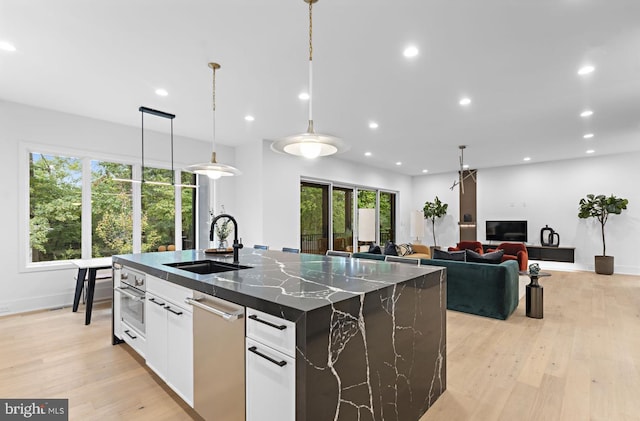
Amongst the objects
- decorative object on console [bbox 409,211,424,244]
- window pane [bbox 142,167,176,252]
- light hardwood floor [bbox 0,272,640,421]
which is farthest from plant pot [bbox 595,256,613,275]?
window pane [bbox 142,167,176,252]

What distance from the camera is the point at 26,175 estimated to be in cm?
428

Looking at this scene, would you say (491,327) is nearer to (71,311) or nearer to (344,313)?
(344,313)

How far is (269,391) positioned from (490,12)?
291 cm

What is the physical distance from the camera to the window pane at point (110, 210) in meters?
4.89

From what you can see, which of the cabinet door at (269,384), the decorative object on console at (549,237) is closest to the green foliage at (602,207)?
the decorative object on console at (549,237)

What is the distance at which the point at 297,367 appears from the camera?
4.10 feet

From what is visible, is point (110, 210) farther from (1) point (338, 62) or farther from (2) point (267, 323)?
(2) point (267, 323)

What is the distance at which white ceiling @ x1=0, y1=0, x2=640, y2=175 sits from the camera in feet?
7.63

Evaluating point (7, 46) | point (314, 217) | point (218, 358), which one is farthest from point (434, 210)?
point (7, 46)

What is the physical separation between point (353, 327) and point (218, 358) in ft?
2.60

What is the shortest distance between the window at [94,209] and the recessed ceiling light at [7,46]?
1.64m

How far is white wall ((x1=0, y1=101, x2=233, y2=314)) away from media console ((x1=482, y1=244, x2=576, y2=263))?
8.92 meters

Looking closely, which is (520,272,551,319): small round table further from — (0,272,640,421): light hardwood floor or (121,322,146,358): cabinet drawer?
(121,322,146,358): cabinet drawer

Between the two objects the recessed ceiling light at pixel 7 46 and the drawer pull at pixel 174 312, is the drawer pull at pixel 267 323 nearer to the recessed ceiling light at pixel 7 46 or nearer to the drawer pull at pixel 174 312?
the drawer pull at pixel 174 312
